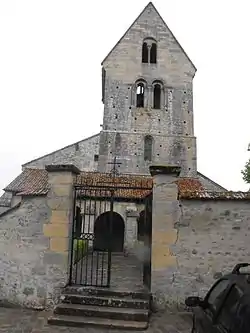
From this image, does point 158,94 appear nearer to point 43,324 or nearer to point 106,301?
point 106,301

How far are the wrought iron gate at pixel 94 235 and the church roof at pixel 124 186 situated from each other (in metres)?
0.13

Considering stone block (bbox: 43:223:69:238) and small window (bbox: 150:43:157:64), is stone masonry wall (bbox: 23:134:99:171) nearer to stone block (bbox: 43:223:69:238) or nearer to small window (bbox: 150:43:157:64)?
small window (bbox: 150:43:157:64)

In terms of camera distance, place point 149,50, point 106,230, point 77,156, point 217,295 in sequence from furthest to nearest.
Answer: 1. point 77,156
2. point 149,50
3. point 106,230
4. point 217,295

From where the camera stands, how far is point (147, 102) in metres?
28.7

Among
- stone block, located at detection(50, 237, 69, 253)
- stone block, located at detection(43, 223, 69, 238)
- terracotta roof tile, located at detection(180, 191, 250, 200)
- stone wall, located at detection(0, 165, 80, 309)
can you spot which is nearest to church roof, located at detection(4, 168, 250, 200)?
terracotta roof tile, located at detection(180, 191, 250, 200)

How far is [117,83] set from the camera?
28734 mm

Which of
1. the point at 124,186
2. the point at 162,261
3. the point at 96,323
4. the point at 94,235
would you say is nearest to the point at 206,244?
the point at 162,261

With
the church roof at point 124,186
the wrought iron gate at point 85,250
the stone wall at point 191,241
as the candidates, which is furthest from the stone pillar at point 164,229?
the wrought iron gate at point 85,250

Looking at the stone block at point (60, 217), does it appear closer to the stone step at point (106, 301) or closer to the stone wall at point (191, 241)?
the stone step at point (106, 301)

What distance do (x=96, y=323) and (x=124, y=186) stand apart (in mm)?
5112

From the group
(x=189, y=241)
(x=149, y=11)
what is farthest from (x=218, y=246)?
(x=149, y=11)

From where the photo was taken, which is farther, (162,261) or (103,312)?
(162,261)

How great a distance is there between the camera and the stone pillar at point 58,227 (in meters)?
8.56

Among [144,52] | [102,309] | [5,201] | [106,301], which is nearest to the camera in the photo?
[102,309]
